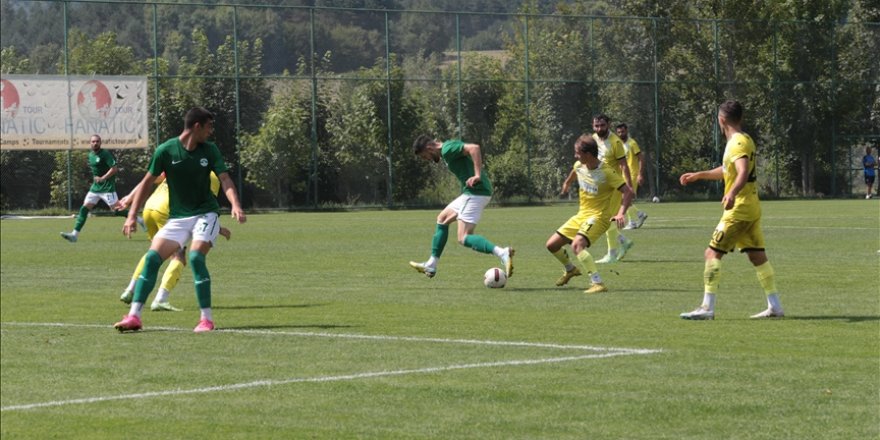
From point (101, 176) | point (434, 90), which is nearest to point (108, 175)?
point (101, 176)

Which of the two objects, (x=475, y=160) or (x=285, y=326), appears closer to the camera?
(x=285, y=326)

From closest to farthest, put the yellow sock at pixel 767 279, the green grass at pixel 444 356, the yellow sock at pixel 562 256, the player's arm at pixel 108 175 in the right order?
the green grass at pixel 444 356 → the yellow sock at pixel 767 279 → the yellow sock at pixel 562 256 → the player's arm at pixel 108 175

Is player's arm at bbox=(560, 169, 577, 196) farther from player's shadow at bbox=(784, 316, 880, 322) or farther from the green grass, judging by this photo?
player's shadow at bbox=(784, 316, 880, 322)

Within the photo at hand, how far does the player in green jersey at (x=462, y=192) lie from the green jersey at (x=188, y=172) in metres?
5.53

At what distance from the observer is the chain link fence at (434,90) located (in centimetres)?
5134

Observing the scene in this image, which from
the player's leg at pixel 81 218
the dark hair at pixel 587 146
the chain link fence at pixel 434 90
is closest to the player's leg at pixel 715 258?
the dark hair at pixel 587 146

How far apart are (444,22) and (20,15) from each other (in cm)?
1952

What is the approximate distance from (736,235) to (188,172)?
532cm

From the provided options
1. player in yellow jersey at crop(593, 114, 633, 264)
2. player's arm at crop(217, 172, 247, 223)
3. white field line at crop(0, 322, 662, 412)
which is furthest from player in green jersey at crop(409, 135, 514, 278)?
white field line at crop(0, 322, 662, 412)

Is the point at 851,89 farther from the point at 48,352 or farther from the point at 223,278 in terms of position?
the point at 48,352

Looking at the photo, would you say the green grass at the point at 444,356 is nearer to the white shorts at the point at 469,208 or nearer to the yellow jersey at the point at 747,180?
the white shorts at the point at 469,208

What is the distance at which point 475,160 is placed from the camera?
1939 cm

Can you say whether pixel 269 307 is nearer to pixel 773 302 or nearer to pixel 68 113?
pixel 773 302

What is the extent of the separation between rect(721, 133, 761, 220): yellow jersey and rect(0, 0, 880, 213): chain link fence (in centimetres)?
3595
